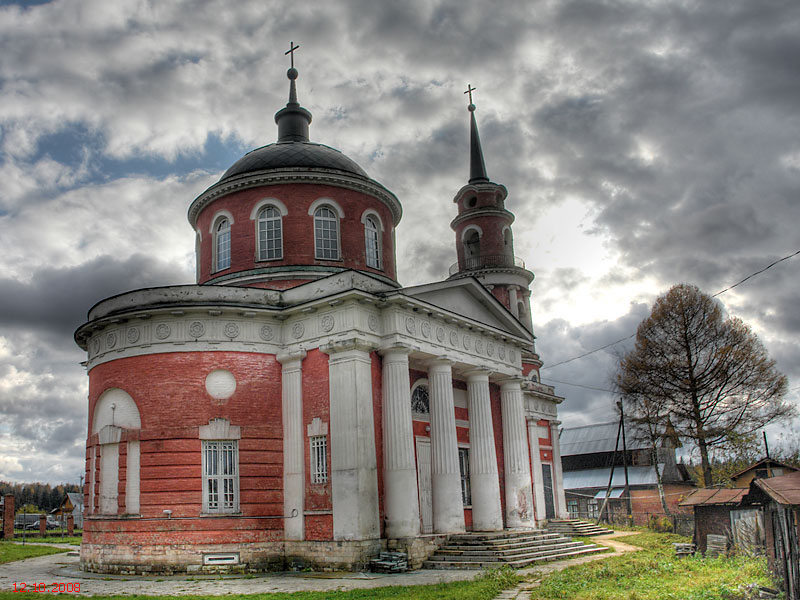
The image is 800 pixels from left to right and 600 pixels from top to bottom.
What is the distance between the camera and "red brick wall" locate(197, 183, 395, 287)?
23.0 metres

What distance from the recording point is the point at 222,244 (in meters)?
24.0

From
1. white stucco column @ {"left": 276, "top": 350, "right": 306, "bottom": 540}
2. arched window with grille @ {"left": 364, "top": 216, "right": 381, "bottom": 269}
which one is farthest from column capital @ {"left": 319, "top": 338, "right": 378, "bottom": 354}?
arched window with grille @ {"left": 364, "top": 216, "right": 381, "bottom": 269}

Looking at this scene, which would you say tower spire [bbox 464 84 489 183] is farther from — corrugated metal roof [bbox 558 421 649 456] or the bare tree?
corrugated metal roof [bbox 558 421 649 456]

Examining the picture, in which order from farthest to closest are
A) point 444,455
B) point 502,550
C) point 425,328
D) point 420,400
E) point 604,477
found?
point 604,477, point 420,400, point 425,328, point 444,455, point 502,550

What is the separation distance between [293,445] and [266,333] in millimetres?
3174

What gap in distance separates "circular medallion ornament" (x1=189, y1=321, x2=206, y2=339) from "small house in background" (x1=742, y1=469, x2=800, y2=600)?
45.2 feet

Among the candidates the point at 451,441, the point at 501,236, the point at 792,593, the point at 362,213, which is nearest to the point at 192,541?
the point at 451,441

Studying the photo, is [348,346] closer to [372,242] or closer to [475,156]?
[372,242]

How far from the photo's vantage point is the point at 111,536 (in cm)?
1820

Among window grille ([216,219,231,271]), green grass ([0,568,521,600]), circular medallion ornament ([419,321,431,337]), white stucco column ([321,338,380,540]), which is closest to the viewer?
green grass ([0,568,521,600])

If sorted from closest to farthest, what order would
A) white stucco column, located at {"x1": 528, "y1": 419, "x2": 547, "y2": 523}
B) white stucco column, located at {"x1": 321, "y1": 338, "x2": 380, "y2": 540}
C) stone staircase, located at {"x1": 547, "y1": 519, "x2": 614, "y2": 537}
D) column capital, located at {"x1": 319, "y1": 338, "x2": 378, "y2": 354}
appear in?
white stucco column, located at {"x1": 321, "y1": 338, "x2": 380, "y2": 540}
column capital, located at {"x1": 319, "y1": 338, "x2": 378, "y2": 354}
white stucco column, located at {"x1": 528, "y1": 419, "x2": 547, "y2": 523}
stone staircase, located at {"x1": 547, "y1": 519, "x2": 614, "y2": 537}

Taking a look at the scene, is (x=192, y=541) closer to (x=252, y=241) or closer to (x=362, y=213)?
(x=252, y=241)

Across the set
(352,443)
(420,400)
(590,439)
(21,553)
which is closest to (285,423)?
(352,443)

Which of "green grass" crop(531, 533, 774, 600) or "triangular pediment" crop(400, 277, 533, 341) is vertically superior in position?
"triangular pediment" crop(400, 277, 533, 341)
